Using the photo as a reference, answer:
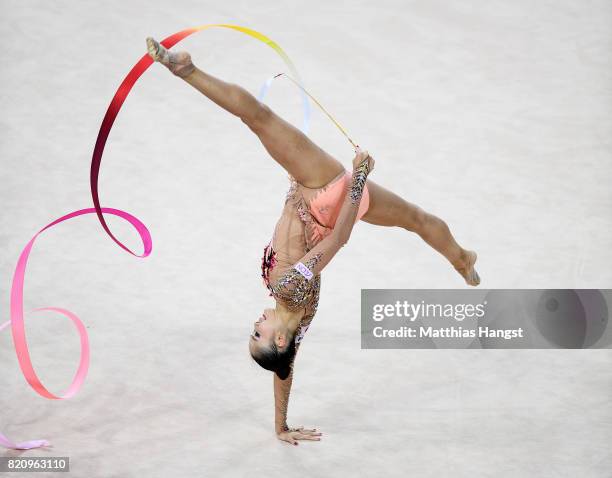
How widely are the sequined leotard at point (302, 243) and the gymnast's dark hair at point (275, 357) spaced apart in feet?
0.27

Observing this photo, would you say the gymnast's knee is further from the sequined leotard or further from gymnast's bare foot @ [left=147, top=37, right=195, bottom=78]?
gymnast's bare foot @ [left=147, top=37, right=195, bottom=78]

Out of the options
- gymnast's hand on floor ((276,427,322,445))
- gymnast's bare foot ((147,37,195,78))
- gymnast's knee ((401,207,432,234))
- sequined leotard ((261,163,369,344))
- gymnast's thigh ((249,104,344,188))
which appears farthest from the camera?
gymnast's hand on floor ((276,427,322,445))

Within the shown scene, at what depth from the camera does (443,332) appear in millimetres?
6312

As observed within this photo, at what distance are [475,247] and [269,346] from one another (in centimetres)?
270

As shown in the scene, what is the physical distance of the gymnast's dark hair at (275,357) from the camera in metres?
4.89

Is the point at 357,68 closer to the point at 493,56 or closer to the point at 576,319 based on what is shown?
the point at 493,56

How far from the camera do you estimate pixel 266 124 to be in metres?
4.55

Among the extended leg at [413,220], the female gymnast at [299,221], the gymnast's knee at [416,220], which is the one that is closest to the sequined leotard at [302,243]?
the female gymnast at [299,221]

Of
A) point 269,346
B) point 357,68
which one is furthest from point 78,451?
point 357,68

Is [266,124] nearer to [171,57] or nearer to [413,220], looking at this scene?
[171,57]

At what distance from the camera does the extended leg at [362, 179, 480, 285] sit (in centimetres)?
496

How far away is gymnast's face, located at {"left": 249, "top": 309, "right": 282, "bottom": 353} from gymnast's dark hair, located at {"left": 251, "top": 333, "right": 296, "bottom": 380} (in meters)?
0.02

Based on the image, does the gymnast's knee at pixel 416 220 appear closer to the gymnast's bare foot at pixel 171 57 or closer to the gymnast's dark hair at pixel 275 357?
the gymnast's dark hair at pixel 275 357

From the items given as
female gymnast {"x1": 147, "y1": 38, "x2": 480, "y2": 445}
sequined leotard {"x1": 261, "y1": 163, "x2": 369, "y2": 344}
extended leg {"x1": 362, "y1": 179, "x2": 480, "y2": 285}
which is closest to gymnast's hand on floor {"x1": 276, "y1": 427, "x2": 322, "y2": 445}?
female gymnast {"x1": 147, "y1": 38, "x2": 480, "y2": 445}
